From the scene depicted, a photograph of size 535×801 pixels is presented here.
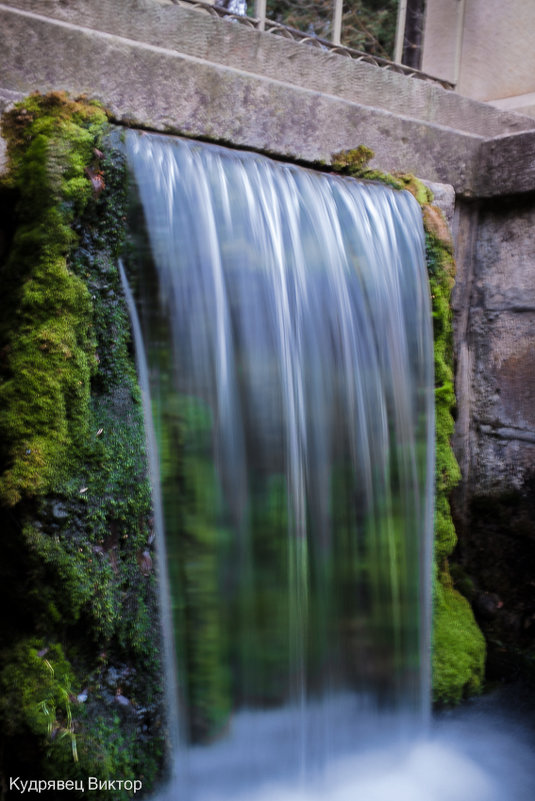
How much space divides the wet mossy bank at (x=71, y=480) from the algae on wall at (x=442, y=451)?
1.40m

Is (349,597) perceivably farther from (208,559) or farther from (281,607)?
(208,559)

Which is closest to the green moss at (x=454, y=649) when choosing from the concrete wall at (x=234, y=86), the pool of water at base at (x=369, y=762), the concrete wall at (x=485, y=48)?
the pool of water at base at (x=369, y=762)

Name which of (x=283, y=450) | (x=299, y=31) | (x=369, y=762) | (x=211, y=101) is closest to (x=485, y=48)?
(x=299, y=31)

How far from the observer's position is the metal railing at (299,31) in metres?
3.34

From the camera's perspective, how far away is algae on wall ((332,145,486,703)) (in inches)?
135

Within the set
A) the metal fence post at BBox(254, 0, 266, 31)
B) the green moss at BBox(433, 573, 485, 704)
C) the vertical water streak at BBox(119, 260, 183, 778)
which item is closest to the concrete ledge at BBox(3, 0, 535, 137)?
the metal fence post at BBox(254, 0, 266, 31)

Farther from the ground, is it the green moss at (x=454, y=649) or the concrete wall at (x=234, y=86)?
the concrete wall at (x=234, y=86)

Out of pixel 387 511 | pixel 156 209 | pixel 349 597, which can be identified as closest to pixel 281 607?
pixel 349 597

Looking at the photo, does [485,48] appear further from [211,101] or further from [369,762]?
[369,762]

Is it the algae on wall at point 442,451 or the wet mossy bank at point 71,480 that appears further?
the algae on wall at point 442,451

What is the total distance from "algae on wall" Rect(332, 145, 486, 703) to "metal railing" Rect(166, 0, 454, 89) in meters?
0.72

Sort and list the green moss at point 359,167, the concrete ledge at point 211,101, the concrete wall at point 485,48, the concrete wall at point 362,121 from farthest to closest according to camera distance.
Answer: the concrete wall at point 485,48
the green moss at point 359,167
the concrete wall at point 362,121
the concrete ledge at point 211,101

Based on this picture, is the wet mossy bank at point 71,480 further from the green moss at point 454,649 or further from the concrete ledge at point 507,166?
the concrete ledge at point 507,166

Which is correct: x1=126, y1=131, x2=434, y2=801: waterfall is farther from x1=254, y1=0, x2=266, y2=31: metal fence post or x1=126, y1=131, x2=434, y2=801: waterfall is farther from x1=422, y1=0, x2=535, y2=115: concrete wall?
x1=422, y1=0, x2=535, y2=115: concrete wall
